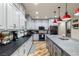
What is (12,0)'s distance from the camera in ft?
7.70

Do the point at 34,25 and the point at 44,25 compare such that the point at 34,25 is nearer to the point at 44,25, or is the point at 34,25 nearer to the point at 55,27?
the point at 44,25

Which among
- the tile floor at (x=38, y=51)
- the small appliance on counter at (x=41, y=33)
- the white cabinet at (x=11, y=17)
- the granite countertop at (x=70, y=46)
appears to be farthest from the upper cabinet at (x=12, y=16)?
the small appliance on counter at (x=41, y=33)

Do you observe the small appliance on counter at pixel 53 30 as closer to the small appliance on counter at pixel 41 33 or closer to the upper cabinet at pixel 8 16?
the small appliance on counter at pixel 41 33

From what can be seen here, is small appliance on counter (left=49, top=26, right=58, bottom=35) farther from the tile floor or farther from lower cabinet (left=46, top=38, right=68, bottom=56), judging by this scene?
lower cabinet (left=46, top=38, right=68, bottom=56)

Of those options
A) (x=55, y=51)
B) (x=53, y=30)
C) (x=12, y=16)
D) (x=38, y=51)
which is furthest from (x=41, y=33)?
(x=12, y=16)

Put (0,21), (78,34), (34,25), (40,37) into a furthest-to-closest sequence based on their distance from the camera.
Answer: (34,25)
(40,37)
(78,34)
(0,21)

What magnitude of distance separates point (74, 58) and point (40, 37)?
1137cm

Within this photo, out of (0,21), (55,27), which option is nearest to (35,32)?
(55,27)

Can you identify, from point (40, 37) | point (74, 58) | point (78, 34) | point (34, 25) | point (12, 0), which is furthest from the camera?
point (34, 25)

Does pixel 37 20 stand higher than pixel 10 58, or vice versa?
pixel 37 20

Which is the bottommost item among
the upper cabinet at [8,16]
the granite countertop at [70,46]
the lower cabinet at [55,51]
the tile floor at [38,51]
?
the tile floor at [38,51]

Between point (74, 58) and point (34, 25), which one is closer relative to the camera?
point (74, 58)

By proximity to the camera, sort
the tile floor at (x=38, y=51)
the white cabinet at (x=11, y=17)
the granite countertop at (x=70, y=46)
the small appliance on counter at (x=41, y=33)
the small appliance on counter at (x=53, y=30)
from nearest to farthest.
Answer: the granite countertop at (x=70, y=46), the white cabinet at (x=11, y=17), the tile floor at (x=38, y=51), the small appliance on counter at (x=41, y=33), the small appliance on counter at (x=53, y=30)

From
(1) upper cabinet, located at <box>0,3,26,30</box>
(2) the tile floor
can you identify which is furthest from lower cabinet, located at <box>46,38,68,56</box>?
(1) upper cabinet, located at <box>0,3,26,30</box>
